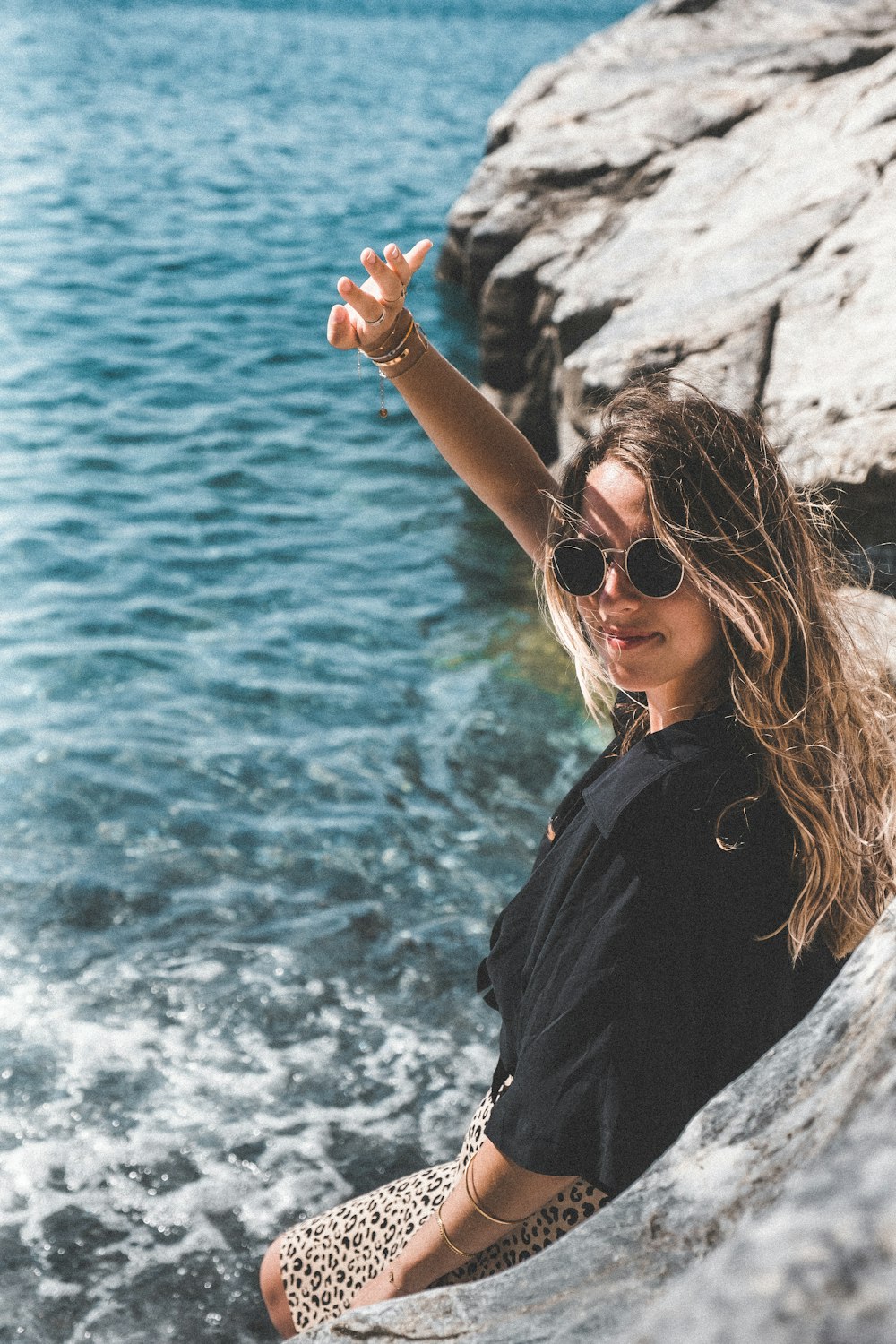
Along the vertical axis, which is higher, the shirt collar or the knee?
the shirt collar

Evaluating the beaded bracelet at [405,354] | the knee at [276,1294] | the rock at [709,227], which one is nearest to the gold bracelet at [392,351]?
the beaded bracelet at [405,354]

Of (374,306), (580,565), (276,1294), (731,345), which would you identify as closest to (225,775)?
(731,345)

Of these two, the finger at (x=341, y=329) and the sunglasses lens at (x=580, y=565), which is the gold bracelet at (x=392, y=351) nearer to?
the finger at (x=341, y=329)

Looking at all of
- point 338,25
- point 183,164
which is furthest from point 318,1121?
point 338,25

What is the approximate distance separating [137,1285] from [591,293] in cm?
722

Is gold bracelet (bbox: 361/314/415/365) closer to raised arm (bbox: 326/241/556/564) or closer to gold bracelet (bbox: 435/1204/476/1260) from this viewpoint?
raised arm (bbox: 326/241/556/564)

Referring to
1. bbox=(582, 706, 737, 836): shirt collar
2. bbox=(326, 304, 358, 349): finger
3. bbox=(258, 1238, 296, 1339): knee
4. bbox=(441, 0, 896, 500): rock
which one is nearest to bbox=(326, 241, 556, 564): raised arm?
bbox=(326, 304, 358, 349): finger

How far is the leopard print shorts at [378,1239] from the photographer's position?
7.68ft

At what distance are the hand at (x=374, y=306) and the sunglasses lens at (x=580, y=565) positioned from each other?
76cm

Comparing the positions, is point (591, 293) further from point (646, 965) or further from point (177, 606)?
point (646, 965)

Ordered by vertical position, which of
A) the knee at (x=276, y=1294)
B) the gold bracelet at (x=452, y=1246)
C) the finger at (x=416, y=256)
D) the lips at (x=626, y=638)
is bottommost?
the knee at (x=276, y=1294)

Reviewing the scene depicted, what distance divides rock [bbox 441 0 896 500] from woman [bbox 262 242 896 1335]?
9.97 ft

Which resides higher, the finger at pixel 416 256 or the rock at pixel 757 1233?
the finger at pixel 416 256

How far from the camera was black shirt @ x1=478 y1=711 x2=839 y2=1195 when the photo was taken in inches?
79.8
